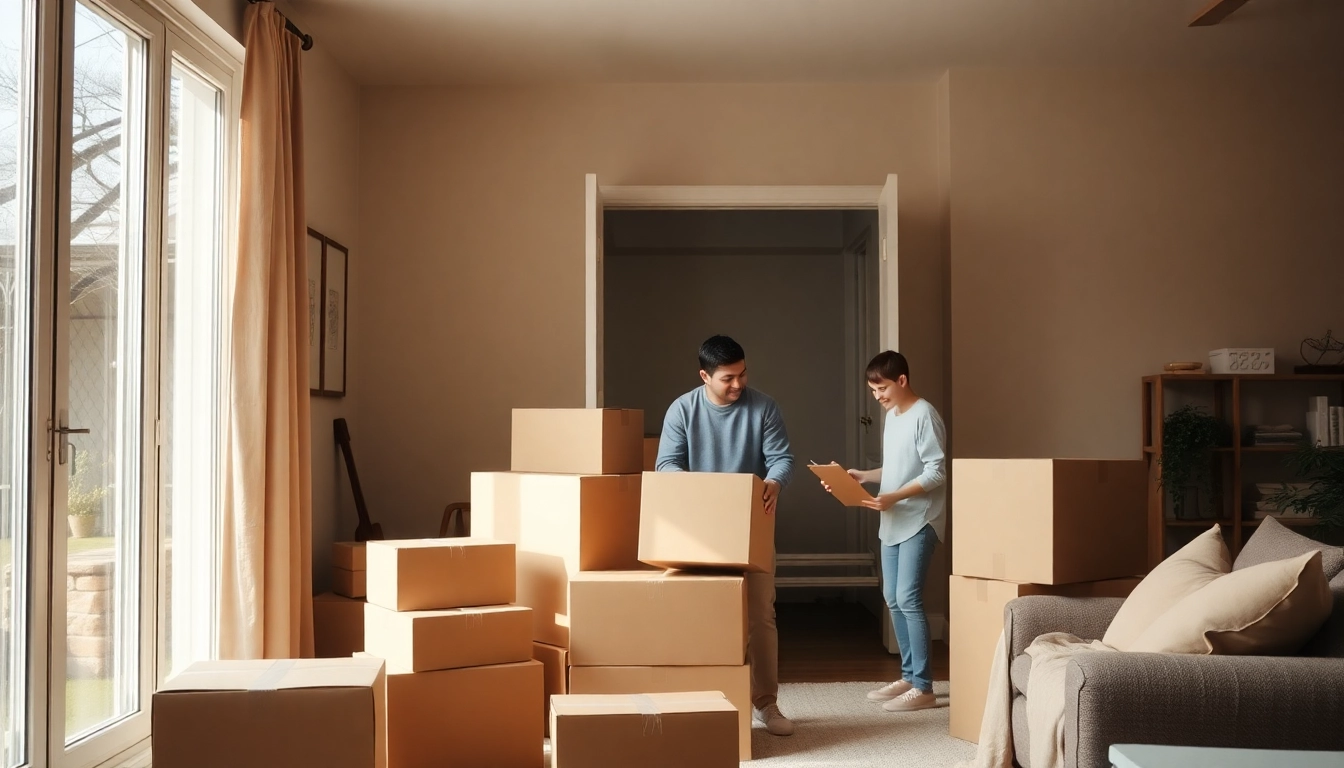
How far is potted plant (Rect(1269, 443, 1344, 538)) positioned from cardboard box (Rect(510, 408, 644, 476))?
2.65 meters

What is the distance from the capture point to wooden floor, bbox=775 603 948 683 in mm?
4441

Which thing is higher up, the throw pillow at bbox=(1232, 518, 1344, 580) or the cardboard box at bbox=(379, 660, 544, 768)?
the throw pillow at bbox=(1232, 518, 1344, 580)

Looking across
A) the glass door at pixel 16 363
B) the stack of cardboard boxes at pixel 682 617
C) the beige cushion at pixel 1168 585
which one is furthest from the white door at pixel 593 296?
the beige cushion at pixel 1168 585

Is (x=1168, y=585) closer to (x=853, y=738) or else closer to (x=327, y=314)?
(x=853, y=738)

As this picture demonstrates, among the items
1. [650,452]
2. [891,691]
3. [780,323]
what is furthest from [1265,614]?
[780,323]

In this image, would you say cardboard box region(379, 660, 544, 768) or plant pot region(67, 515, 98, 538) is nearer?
plant pot region(67, 515, 98, 538)

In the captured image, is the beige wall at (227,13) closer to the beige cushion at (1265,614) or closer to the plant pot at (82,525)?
the plant pot at (82,525)

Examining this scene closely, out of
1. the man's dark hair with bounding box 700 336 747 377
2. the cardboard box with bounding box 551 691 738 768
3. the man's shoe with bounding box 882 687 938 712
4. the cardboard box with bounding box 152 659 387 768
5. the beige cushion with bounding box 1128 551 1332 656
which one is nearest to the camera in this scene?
the beige cushion with bounding box 1128 551 1332 656

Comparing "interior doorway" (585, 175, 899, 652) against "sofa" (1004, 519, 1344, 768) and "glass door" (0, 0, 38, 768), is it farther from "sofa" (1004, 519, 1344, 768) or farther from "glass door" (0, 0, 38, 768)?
"sofa" (1004, 519, 1344, 768)

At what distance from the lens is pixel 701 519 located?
330cm

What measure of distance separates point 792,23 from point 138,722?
332cm

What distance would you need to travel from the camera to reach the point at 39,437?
2656 millimetres

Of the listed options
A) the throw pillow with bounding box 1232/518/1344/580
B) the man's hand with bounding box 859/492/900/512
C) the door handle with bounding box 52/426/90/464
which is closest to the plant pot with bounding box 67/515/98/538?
the door handle with bounding box 52/426/90/464

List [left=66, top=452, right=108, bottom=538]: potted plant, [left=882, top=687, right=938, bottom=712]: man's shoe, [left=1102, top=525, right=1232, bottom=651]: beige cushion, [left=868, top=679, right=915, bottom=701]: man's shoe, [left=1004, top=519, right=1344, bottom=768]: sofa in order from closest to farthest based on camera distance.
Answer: [left=1004, top=519, right=1344, bottom=768]: sofa → [left=1102, top=525, right=1232, bottom=651]: beige cushion → [left=66, top=452, right=108, bottom=538]: potted plant → [left=882, top=687, right=938, bottom=712]: man's shoe → [left=868, top=679, right=915, bottom=701]: man's shoe
